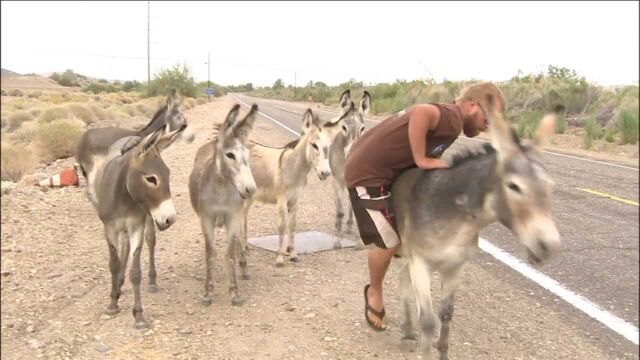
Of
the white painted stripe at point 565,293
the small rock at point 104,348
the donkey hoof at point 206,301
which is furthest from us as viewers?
the donkey hoof at point 206,301

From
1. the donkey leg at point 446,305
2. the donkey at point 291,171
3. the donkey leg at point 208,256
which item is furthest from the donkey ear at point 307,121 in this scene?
the donkey leg at point 446,305

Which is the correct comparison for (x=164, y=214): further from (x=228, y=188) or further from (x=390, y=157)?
(x=390, y=157)

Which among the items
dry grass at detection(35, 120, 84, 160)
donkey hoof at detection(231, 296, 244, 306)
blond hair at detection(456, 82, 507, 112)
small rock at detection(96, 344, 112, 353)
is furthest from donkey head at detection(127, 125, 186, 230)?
dry grass at detection(35, 120, 84, 160)

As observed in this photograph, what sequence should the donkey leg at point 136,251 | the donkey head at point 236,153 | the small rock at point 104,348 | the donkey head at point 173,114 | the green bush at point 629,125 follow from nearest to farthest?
1. the green bush at point 629,125
2. the small rock at point 104,348
3. the donkey leg at point 136,251
4. the donkey head at point 236,153
5. the donkey head at point 173,114

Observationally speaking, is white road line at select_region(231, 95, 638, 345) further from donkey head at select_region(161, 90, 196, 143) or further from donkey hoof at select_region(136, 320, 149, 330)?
donkey head at select_region(161, 90, 196, 143)

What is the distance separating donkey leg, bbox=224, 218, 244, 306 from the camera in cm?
555

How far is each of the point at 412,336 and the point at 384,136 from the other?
5.86ft

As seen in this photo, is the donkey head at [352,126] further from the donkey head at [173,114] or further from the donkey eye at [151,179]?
the donkey eye at [151,179]

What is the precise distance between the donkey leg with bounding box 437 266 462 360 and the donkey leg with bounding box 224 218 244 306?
225 centimetres

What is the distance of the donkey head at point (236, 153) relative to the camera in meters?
5.33

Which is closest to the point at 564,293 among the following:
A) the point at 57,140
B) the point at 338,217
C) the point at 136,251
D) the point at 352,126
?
the point at 338,217

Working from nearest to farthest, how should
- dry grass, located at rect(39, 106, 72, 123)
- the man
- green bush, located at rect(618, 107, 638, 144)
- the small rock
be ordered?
1. green bush, located at rect(618, 107, 638, 144)
2. the man
3. the small rock
4. dry grass, located at rect(39, 106, 72, 123)

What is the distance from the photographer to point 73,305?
530 cm

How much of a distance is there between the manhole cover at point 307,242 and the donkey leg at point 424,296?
3.57 meters
